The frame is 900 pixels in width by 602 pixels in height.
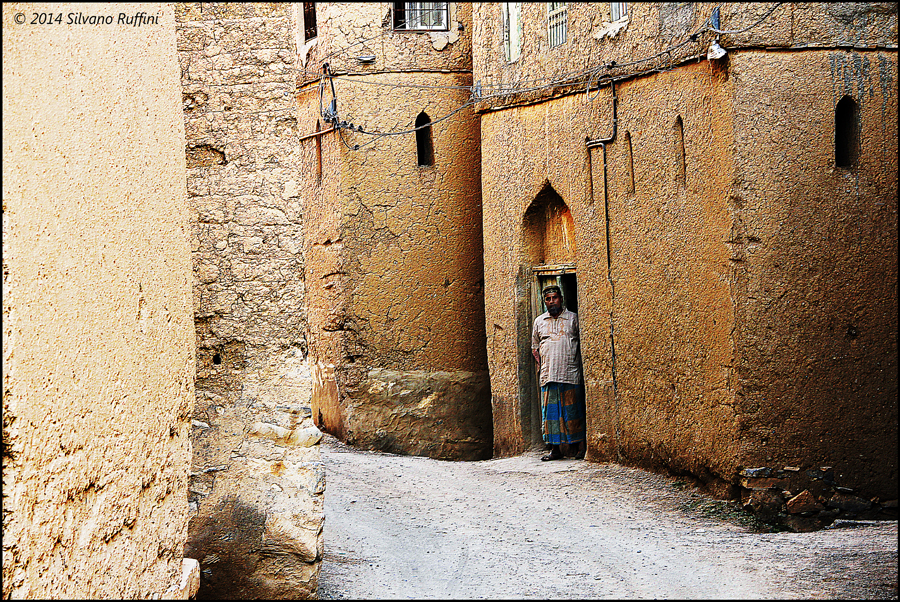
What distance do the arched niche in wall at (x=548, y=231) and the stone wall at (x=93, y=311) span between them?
20.3 feet

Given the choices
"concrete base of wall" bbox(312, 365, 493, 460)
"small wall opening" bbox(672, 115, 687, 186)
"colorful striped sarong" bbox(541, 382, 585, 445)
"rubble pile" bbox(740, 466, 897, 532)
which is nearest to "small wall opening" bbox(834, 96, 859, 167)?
"small wall opening" bbox(672, 115, 687, 186)

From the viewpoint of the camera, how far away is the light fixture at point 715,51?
671 centimetres

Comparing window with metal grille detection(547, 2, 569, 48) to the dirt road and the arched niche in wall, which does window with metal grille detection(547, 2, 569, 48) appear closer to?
the arched niche in wall

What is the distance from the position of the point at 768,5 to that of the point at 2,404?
240 inches

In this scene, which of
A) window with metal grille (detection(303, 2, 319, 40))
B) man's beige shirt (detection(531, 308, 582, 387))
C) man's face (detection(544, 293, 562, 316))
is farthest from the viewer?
window with metal grille (detection(303, 2, 319, 40))

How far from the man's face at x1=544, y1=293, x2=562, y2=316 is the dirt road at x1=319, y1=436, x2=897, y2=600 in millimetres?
1538

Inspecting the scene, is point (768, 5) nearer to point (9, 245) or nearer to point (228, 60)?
point (228, 60)

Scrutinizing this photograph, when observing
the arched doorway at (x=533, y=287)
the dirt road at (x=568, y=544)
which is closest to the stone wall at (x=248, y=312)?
the dirt road at (x=568, y=544)

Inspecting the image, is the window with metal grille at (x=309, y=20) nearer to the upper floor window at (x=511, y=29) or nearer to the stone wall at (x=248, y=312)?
the upper floor window at (x=511, y=29)

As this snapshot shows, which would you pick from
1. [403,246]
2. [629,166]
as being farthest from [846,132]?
[403,246]

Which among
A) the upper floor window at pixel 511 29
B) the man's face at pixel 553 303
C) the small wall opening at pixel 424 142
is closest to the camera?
the man's face at pixel 553 303

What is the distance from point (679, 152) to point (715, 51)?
3.00 feet

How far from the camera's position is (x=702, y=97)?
23.2 ft

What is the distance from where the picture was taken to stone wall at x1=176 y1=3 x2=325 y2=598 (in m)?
4.34
